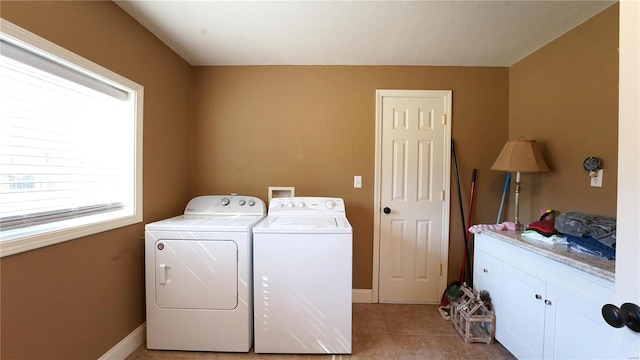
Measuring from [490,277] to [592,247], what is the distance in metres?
0.67

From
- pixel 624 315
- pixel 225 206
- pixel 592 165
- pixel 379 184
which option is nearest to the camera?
pixel 624 315

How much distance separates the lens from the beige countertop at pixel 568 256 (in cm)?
A: 108

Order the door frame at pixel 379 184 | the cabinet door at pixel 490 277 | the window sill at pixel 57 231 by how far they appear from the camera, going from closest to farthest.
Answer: the window sill at pixel 57 231, the cabinet door at pixel 490 277, the door frame at pixel 379 184

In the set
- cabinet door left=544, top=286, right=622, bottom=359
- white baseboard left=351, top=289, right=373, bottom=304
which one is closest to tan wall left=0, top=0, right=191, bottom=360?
white baseboard left=351, top=289, right=373, bottom=304

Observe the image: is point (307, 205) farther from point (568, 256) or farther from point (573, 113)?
point (573, 113)

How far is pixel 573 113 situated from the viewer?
5.64 feet

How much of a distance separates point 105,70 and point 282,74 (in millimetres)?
1346

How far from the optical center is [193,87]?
2.37 m

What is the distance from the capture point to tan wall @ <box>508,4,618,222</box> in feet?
4.94

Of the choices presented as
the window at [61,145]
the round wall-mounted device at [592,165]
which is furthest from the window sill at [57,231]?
the round wall-mounted device at [592,165]

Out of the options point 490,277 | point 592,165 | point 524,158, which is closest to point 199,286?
point 490,277

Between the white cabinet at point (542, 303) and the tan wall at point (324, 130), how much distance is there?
64 cm

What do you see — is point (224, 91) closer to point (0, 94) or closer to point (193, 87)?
point (193, 87)

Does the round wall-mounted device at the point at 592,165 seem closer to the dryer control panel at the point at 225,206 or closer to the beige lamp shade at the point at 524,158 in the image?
the beige lamp shade at the point at 524,158
